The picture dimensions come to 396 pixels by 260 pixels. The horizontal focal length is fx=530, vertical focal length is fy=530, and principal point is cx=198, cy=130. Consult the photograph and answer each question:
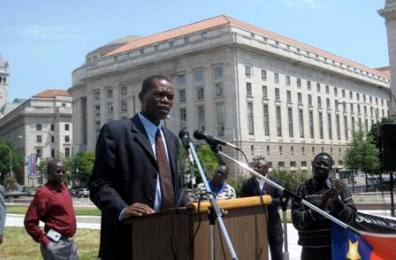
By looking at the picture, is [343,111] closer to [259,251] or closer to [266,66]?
[266,66]

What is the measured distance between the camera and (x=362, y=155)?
6303 centimetres

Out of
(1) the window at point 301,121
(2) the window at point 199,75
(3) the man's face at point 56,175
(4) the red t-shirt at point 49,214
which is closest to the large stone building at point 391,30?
(1) the window at point 301,121

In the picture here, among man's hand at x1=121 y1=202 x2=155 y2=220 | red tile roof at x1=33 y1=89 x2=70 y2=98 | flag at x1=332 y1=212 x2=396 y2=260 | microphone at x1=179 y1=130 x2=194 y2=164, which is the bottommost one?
flag at x1=332 y1=212 x2=396 y2=260

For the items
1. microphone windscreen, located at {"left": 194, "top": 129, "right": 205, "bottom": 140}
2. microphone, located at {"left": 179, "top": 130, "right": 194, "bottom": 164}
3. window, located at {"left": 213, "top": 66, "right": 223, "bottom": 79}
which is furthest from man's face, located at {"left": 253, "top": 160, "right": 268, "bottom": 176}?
window, located at {"left": 213, "top": 66, "right": 223, "bottom": 79}

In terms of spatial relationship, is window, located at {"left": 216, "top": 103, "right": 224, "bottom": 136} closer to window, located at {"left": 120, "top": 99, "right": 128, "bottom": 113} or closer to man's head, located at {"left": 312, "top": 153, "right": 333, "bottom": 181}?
window, located at {"left": 120, "top": 99, "right": 128, "bottom": 113}

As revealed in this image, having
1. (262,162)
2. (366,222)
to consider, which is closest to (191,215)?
(366,222)

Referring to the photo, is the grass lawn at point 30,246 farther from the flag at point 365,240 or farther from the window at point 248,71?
the window at point 248,71

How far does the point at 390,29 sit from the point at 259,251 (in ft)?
219

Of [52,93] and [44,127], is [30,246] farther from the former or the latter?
[52,93]

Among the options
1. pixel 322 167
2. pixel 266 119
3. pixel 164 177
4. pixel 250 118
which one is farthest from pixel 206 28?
pixel 164 177

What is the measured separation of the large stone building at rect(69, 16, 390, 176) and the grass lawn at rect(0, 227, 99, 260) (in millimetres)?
53489

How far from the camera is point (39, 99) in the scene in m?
139

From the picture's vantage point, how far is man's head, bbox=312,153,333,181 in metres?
5.86

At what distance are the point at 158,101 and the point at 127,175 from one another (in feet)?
1.95
